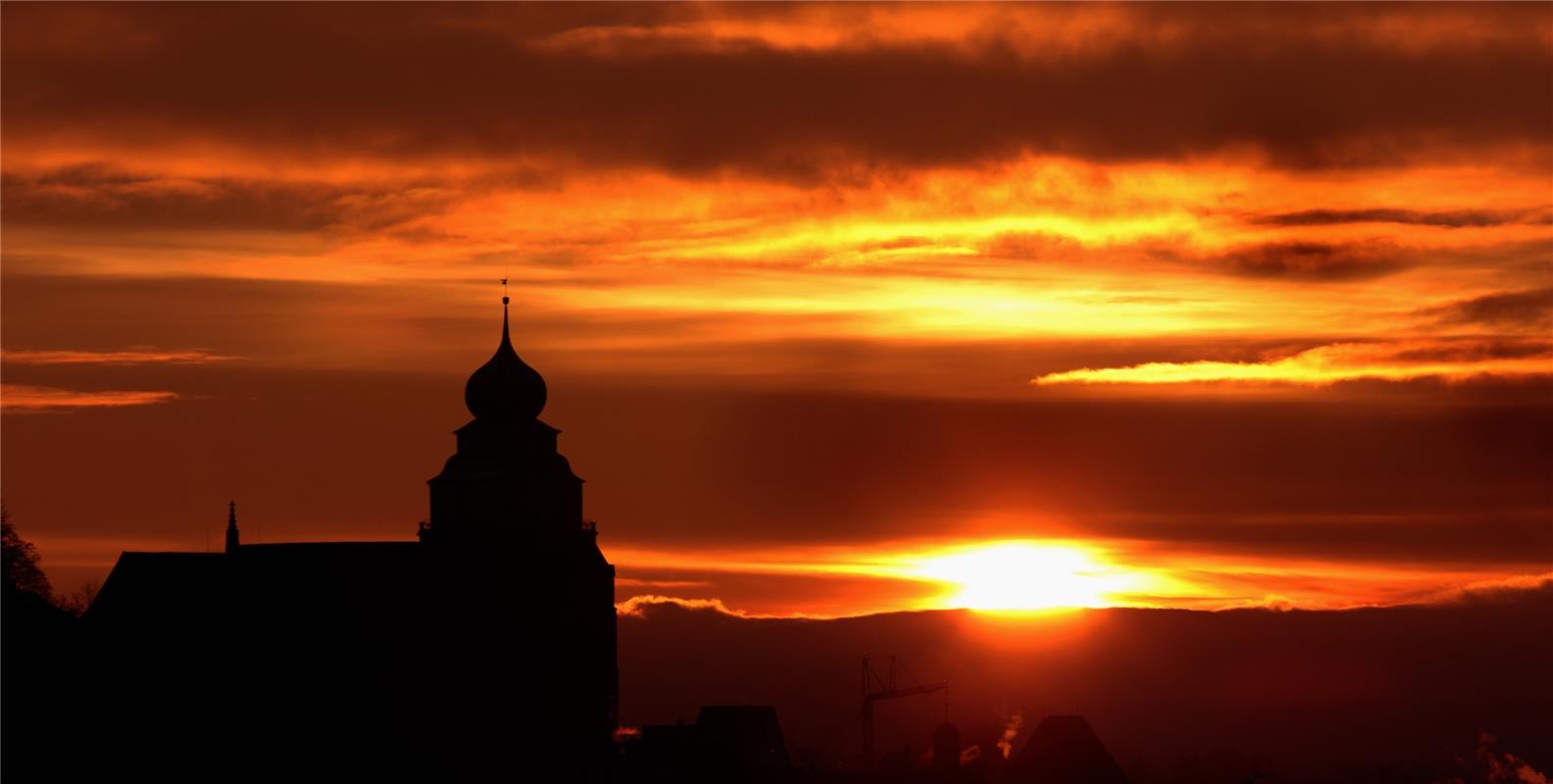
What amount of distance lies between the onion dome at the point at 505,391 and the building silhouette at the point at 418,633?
0.10 meters

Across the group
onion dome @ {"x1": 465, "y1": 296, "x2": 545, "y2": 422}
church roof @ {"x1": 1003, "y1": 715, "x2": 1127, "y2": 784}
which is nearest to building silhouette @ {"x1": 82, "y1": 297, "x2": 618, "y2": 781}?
onion dome @ {"x1": 465, "y1": 296, "x2": 545, "y2": 422}

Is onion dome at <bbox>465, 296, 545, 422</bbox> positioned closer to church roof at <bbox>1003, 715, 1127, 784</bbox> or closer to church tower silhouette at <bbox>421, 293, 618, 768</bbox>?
church tower silhouette at <bbox>421, 293, 618, 768</bbox>

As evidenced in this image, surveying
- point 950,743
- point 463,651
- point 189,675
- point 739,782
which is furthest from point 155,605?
point 950,743

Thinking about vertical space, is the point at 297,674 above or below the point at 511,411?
below

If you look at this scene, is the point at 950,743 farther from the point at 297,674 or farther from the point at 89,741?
the point at 89,741

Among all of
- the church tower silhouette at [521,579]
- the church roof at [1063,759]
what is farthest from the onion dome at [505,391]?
the church roof at [1063,759]

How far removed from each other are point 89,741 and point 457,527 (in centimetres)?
2639

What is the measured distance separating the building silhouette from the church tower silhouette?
10cm

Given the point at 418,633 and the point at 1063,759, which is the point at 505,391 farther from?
the point at 1063,759

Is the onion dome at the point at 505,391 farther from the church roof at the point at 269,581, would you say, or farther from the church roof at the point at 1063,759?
the church roof at the point at 1063,759

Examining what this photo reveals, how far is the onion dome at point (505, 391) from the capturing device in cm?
17575

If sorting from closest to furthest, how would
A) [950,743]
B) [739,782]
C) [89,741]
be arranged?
1. [89,741]
2. [739,782]
3. [950,743]

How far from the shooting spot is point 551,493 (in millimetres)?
175625

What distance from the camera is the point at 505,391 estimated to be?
176 metres
